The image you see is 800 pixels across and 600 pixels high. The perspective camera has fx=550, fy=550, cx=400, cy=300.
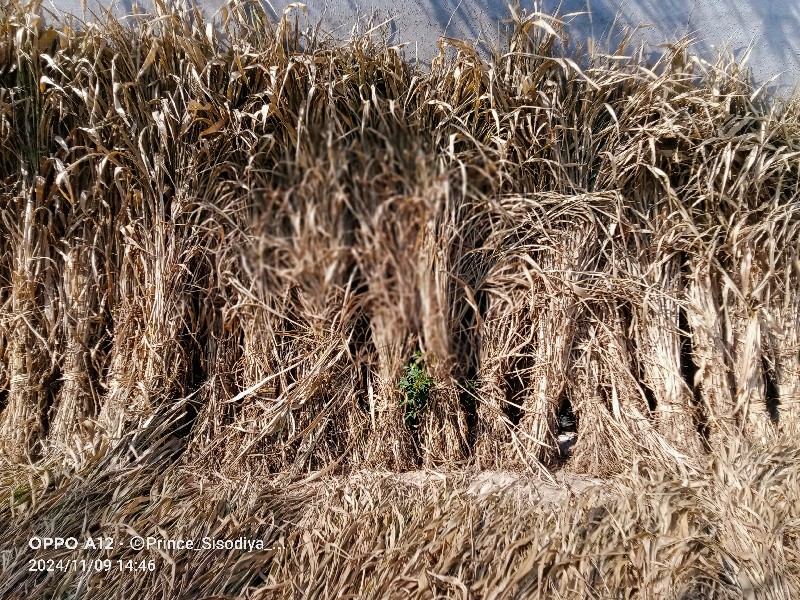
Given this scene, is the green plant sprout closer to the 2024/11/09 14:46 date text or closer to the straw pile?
the straw pile

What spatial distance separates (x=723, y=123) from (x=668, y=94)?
0.23m

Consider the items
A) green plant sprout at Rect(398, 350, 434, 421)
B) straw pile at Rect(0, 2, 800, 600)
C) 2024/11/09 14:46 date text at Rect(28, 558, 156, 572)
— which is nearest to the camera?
2024/11/09 14:46 date text at Rect(28, 558, 156, 572)

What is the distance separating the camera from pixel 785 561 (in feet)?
5.29

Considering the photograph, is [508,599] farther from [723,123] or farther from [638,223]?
[723,123]

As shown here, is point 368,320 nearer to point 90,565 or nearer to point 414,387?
point 414,387

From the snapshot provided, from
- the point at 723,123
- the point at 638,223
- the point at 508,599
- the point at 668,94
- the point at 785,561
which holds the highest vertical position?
the point at 668,94

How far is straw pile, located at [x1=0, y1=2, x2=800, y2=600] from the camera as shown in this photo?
1817mm

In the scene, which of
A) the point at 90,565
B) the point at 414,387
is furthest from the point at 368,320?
the point at 90,565

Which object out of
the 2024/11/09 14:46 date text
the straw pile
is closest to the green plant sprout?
the straw pile

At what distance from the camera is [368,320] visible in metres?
1.78

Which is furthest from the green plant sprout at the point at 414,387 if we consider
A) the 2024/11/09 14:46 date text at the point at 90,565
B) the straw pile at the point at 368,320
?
the 2024/11/09 14:46 date text at the point at 90,565

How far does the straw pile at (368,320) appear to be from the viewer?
1817mm

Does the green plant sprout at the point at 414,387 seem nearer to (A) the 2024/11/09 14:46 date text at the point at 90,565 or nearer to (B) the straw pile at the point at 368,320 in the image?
(B) the straw pile at the point at 368,320

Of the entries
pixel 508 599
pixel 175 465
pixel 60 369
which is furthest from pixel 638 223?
pixel 60 369
